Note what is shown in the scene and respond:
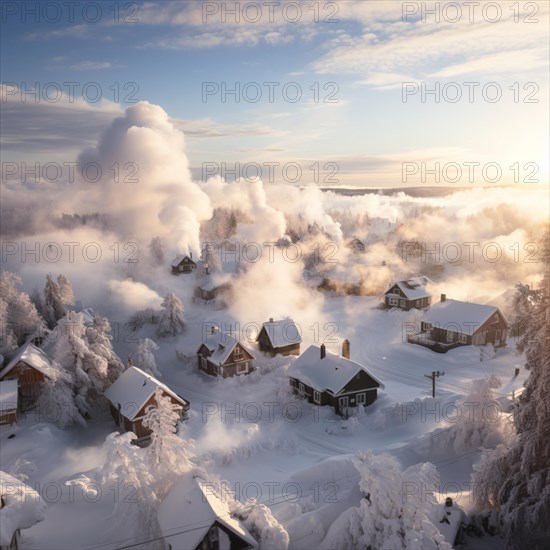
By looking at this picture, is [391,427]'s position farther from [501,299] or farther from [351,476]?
[501,299]

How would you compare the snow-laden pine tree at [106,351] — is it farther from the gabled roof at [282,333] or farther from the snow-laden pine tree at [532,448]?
the snow-laden pine tree at [532,448]

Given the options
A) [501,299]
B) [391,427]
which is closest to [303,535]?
[391,427]

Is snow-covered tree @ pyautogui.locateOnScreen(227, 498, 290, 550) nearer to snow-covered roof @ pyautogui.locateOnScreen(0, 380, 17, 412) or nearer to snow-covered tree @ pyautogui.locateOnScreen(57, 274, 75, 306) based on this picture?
snow-covered roof @ pyautogui.locateOnScreen(0, 380, 17, 412)

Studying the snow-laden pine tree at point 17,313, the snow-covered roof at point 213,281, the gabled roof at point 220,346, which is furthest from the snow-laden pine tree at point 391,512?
the snow-covered roof at point 213,281

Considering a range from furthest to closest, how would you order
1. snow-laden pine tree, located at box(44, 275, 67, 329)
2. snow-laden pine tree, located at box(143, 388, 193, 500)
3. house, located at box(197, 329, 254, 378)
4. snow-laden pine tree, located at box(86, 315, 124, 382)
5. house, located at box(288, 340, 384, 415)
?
1. snow-laden pine tree, located at box(44, 275, 67, 329)
2. house, located at box(197, 329, 254, 378)
3. snow-laden pine tree, located at box(86, 315, 124, 382)
4. house, located at box(288, 340, 384, 415)
5. snow-laden pine tree, located at box(143, 388, 193, 500)

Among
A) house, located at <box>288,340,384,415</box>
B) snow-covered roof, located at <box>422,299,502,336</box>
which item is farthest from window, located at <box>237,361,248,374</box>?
snow-covered roof, located at <box>422,299,502,336</box>

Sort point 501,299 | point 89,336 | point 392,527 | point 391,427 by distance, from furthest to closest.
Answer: point 501,299 → point 89,336 → point 391,427 → point 392,527

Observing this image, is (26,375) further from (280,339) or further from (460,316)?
(460,316)
